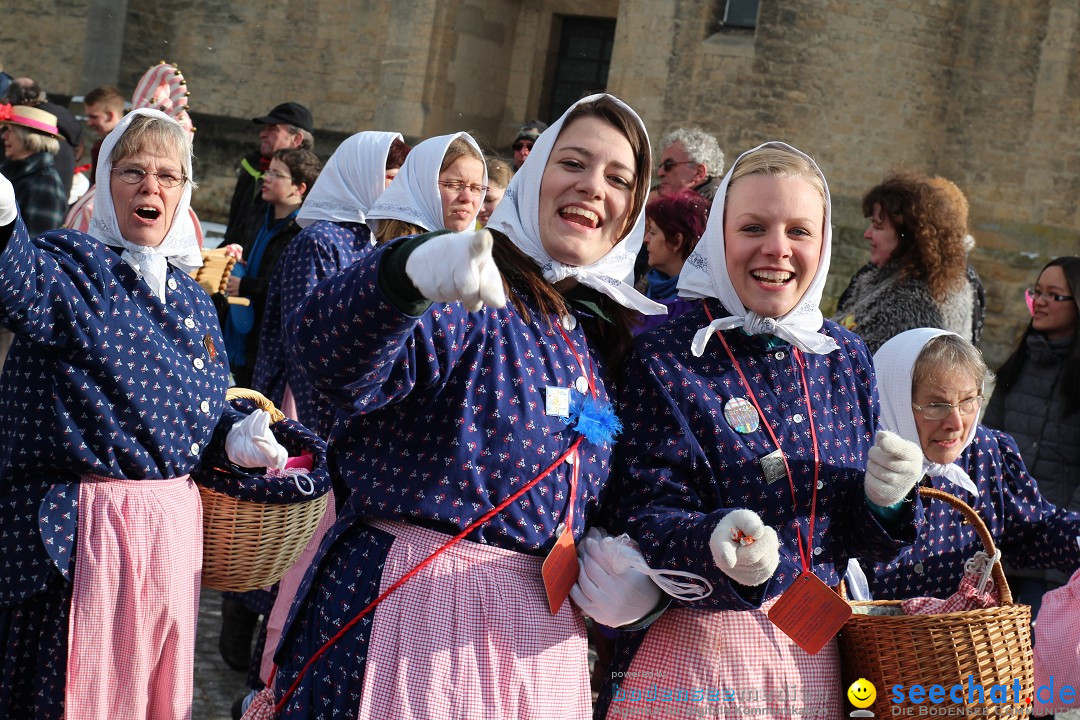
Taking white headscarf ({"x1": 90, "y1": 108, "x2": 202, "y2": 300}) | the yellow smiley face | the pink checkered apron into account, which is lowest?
the pink checkered apron

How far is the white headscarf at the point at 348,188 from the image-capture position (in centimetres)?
484

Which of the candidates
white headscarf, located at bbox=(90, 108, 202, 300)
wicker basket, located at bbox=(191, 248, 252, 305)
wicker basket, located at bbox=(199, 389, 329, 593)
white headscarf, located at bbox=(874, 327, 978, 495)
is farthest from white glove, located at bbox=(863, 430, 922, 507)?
wicker basket, located at bbox=(191, 248, 252, 305)

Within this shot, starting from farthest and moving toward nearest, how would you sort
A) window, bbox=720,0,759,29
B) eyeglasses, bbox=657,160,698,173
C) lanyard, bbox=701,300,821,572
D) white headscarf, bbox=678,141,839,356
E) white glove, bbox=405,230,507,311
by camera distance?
1. window, bbox=720,0,759,29
2. eyeglasses, bbox=657,160,698,173
3. white headscarf, bbox=678,141,839,356
4. lanyard, bbox=701,300,821,572
5. white glove, bbox=405,230,507,311

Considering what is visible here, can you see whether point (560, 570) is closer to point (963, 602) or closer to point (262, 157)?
point (963, 602)

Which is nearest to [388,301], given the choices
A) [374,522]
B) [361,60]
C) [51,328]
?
[374,522]

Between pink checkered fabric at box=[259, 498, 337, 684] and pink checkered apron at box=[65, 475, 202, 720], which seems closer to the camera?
pink checkered apron at box=[65, 475, 202, 720]

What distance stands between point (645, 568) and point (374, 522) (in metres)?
0.51

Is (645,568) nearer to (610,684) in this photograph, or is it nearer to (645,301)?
(610,684)

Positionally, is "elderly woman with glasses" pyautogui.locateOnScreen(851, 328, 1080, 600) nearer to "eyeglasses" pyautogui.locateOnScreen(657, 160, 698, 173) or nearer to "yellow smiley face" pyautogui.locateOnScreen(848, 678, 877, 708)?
"yellow smiley face" pyautogui.locateOnScreen(848, 678, 877, 708)

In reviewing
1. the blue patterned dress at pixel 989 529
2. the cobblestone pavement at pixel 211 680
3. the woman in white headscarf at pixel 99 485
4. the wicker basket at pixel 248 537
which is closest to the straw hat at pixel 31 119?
the cobblestone pavement at pixel 211 680

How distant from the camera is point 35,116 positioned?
23.2ft

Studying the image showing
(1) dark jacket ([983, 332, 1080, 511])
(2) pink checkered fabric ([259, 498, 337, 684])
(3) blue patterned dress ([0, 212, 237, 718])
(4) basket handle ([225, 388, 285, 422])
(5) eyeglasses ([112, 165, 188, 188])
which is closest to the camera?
(3) blue patterned dress ([0, 212, 237, 718])

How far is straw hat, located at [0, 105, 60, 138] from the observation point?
22.9ft

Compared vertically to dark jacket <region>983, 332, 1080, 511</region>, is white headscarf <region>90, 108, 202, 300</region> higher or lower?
higher
